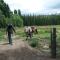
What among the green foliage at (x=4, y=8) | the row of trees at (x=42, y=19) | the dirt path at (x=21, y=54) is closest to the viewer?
the dirt path at (x=21, y=54)

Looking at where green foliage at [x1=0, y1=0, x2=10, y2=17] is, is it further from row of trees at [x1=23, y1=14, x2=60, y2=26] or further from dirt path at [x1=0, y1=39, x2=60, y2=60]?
dirt path at [x1=0, y1=39, x2=60, y2=60]

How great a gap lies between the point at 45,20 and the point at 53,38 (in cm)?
9174

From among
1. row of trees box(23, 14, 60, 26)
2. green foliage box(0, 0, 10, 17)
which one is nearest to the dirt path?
green foliage box(0, 0, 10, 17)

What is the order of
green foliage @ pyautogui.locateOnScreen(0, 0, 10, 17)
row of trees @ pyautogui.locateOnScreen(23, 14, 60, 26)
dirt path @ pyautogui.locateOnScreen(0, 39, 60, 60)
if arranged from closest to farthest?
dirt path @ pyautogui.locateOnScreen(0, 39, 60, 60) → green foliage @ pyautogui.locateOnScreen(0, 0, 10, 17) → row of trees @ pyautogui.locateOnScreen(23, 14, 60, 26)

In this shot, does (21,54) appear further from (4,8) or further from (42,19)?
(42,19)

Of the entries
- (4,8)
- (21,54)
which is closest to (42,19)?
(4,8)

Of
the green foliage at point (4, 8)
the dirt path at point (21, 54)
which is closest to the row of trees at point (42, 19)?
the green foliage at point (4, 8)

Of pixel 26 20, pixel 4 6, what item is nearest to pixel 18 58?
pixel 4 6

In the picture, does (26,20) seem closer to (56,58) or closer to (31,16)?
(31,16)

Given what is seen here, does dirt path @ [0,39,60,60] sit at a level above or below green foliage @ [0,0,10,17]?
below

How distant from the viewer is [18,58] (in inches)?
532

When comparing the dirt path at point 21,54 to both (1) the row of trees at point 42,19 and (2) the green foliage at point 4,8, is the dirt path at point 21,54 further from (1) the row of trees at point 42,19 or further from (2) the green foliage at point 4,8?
(1) the row of trees at point 42,19

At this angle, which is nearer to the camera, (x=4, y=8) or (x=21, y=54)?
(x=21, y=54)

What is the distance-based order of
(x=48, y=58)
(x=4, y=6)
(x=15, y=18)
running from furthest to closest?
(x=15, y=18)
(x=4, y=6)
(x=48, y=58)
